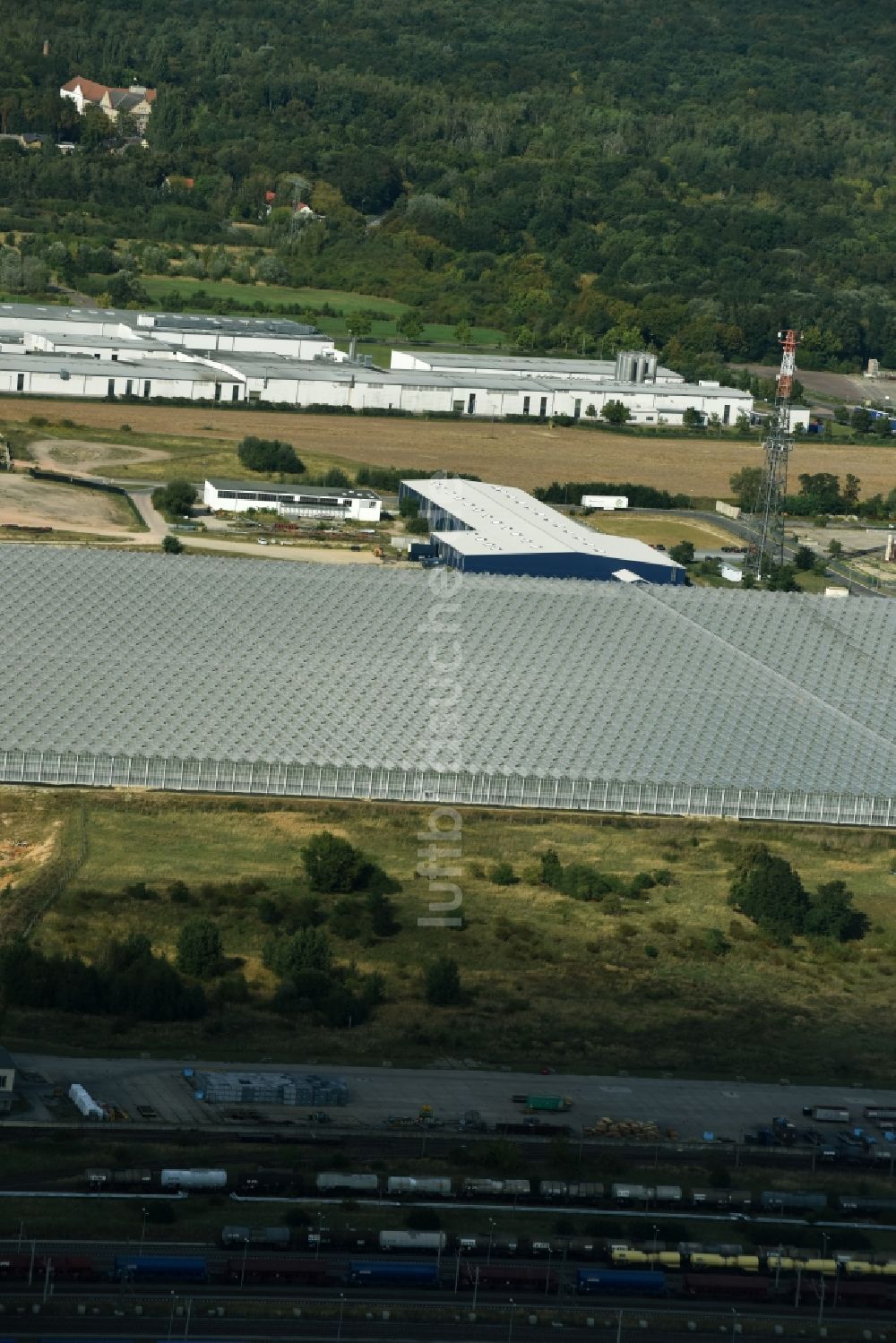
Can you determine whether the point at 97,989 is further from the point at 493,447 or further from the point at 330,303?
the point at 330,303

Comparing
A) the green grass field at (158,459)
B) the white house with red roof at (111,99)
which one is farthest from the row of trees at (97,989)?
the white house with red roof at (111,99)

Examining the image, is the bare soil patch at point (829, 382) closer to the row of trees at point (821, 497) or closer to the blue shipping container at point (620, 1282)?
the row of trees at point (821, 497)

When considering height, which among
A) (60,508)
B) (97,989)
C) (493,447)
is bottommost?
(493,447)

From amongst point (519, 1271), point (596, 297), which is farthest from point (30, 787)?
point (596, 297)

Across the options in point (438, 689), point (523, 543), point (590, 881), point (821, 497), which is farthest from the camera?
point (821, 497)

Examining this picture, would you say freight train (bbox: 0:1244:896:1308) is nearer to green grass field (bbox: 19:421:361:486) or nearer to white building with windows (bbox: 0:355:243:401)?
green grass field (bbox: 19:421:361:486)

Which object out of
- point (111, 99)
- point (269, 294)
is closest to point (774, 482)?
point (269, 294)
